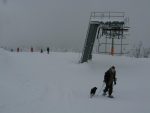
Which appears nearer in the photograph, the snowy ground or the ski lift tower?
the snowy ground

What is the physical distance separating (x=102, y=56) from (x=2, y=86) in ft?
96.8

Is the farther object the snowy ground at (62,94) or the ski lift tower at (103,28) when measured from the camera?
the ski lift tower at (103,28)

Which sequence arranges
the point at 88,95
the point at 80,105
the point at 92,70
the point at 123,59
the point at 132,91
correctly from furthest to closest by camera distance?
the point at 123,59 → the point at 92,70 → the point at 132,91 → the point at 88,95 → the point at 80,105

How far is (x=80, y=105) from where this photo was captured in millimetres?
17188

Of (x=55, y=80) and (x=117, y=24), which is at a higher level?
(x=117, y=24)

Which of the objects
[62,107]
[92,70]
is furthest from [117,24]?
[62,107]

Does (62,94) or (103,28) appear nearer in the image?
(62,94)

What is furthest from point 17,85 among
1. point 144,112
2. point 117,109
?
point 144,112

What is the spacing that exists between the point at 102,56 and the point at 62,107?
1176 inches

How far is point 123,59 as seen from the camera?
147 ft

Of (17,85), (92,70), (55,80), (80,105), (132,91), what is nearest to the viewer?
(80,105)

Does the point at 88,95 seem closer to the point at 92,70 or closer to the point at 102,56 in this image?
the point at 92,70

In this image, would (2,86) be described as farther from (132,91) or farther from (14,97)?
(132,91)

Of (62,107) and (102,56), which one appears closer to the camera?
(62,107)
